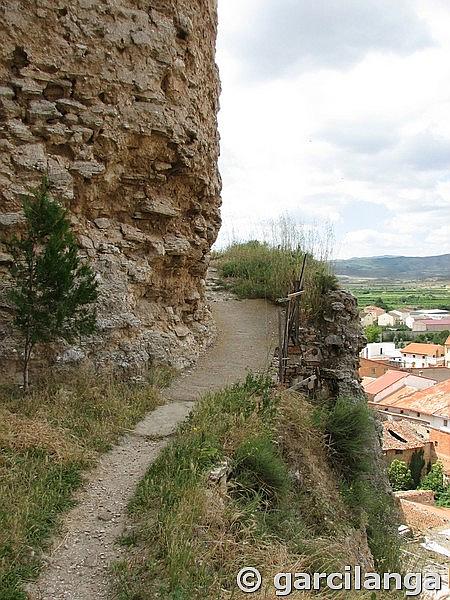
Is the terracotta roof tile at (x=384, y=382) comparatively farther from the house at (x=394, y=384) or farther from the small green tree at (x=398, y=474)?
the small green tree at (x=398, y=474)

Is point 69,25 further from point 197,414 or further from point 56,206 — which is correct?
point 197,414

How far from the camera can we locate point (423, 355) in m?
55.7

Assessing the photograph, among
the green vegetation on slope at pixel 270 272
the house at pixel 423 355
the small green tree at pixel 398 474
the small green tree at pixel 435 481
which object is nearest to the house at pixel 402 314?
the house at pixel 423 355

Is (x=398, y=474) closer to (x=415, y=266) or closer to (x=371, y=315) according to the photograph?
(x=371, y=315)

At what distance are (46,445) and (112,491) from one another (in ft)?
2.39

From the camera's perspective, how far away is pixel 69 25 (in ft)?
21.4

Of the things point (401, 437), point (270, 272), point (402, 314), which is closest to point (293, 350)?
point (270, 272)

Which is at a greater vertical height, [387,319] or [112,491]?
[112,491]

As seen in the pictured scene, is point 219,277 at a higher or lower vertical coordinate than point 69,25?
lower

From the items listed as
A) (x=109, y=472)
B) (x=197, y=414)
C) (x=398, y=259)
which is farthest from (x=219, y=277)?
(x=398, y=259)

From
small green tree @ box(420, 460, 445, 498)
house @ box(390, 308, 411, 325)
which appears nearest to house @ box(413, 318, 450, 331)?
house @ box(390, 308, 411, 325)

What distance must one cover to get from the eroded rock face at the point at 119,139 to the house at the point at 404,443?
20330mm

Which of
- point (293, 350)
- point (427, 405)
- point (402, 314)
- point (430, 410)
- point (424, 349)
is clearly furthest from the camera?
point (402, 314)

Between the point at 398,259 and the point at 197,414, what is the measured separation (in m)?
84.9
